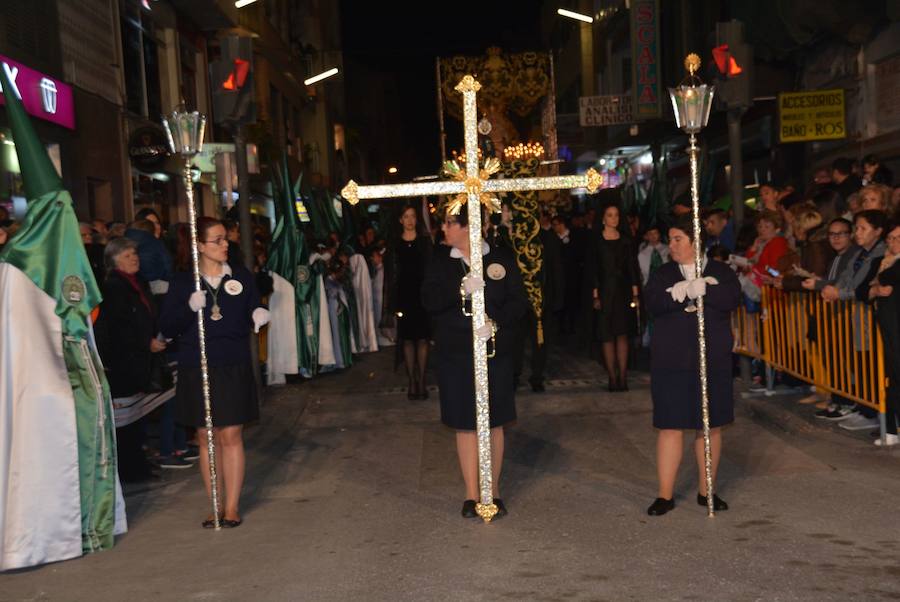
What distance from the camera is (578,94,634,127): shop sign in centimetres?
2683

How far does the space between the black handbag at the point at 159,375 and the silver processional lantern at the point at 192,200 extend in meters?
1.94

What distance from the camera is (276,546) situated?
6.62 m

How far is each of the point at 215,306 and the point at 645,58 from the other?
21.6 metres

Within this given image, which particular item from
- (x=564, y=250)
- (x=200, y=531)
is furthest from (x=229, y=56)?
(x=564, y=250)

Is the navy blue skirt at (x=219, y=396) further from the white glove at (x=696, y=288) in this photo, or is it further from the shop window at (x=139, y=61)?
the shop window at (x=139, y=61)

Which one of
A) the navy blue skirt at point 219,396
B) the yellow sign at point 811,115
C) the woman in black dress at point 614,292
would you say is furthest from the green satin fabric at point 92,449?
the yellow sign at point 811,115

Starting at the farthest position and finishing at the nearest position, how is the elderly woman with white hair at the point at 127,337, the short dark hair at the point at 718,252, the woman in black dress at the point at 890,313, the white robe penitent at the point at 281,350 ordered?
the white robe penitent at the point at 281,350 → the short dark hair at the point at 718,252 → the elderly woman with white hair at the point at 127,337 → the woman in black dress at the point at 890,313

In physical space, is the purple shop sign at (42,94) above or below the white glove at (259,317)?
above

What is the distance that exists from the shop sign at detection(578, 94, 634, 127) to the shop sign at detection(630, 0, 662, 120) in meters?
0.40

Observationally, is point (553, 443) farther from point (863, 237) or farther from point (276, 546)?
point (276, 546)

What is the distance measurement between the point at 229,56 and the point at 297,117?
28367 millimetres

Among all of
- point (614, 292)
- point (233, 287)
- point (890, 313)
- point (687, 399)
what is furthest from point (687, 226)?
point (614, 292)

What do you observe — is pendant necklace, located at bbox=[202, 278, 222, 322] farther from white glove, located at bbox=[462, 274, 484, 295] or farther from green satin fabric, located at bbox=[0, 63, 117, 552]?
white glove, located at bbox=[462, 274, 484, 295]

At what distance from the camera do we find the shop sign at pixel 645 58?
88.2ft
